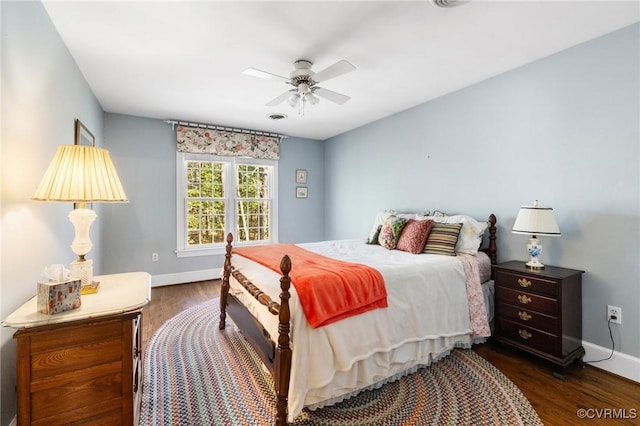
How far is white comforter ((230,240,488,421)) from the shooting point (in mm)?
1656

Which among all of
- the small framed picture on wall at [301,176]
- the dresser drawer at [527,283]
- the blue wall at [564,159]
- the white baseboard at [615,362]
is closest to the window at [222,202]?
the small framed picture on wall at [301,176]

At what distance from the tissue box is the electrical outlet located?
350 cm

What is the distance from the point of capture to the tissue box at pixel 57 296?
49.8 inches

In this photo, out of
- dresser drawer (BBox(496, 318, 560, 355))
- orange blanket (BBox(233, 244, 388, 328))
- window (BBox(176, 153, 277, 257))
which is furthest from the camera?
window (BBox(176, 153, 277, 257))

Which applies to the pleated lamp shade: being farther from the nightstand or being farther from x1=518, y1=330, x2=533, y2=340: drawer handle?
x1=518, y1=330, x2=533, y2=340: drawer handle

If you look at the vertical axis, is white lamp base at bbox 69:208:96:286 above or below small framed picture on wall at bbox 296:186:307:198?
below

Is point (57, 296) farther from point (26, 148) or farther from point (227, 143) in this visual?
point (227, 143)

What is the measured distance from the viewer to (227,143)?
473 cm

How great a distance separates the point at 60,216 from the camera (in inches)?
87.3

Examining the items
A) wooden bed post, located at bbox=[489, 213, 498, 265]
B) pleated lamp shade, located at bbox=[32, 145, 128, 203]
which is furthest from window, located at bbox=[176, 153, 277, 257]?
wooden bed post, located at bbox=[489, 213, 498, 265]

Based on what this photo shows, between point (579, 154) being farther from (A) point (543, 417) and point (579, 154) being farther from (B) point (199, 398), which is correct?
(B) point (199, 398)

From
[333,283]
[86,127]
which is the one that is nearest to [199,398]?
[333,283]

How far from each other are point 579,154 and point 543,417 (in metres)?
1.98

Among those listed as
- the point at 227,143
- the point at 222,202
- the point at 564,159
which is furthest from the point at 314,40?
the point at 222,202
